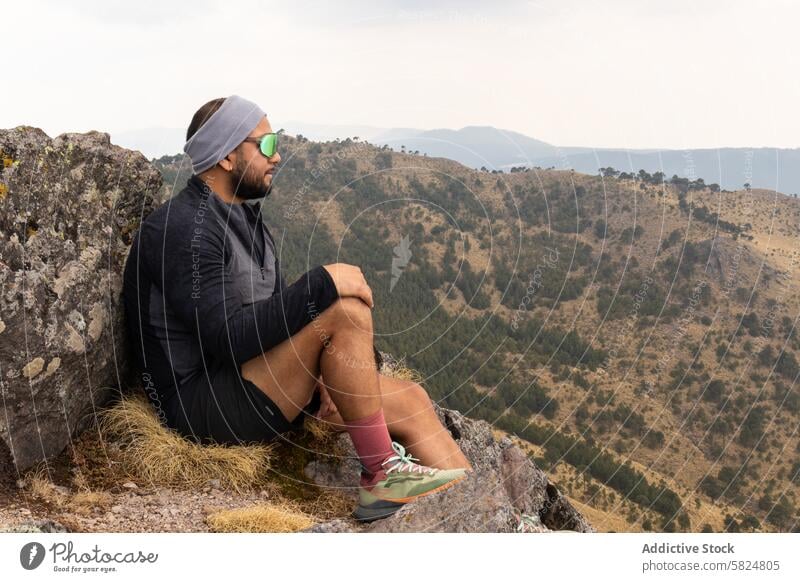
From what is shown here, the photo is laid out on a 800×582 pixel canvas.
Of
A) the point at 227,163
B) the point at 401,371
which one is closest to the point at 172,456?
the point at 227,163

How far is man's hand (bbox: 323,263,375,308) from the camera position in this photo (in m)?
4.10

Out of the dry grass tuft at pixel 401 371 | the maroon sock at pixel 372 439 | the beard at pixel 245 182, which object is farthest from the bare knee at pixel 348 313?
the dry grass tuft at pixel 401 371

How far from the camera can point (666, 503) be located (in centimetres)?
4688

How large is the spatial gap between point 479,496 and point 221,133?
2624 millimetres

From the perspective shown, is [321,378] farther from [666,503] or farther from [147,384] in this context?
[666,503]

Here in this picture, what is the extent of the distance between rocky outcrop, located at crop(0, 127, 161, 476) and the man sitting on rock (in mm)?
254

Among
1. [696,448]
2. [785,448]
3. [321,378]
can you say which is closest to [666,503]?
[696,448]

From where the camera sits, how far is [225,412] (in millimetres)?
4594

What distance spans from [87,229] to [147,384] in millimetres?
1068

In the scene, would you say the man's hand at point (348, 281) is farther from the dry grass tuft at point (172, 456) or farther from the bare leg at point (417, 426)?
the dry grass tuft at point (172, 456)

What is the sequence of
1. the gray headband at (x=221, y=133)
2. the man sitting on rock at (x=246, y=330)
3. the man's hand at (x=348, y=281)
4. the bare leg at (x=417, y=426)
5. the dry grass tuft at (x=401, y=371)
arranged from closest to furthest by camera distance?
the man's hand at (x=348, y=281), the man sitting on rock at (x=246, y=330), the gray headband at (x=221, y=133), the bare leg at (x=417, y=426), the dry grass tuft at (x=401, y=371)

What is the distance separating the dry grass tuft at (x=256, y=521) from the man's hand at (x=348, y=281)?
4.36 feet

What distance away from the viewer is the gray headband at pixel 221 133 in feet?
15.2

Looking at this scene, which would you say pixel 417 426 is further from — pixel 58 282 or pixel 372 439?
pixel 58 282
